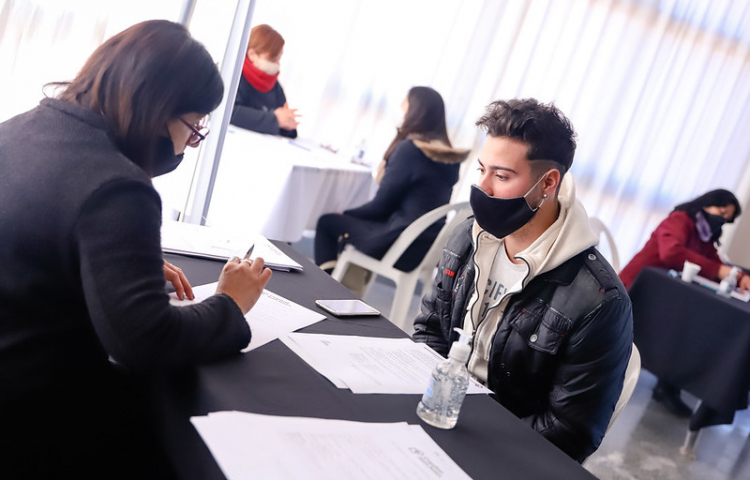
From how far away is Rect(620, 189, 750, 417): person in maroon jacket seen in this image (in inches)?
148

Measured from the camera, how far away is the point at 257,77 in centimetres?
365

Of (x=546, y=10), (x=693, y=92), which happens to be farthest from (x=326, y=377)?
(x=693, y=92)

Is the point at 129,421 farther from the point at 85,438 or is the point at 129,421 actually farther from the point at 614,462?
the point at 614,462

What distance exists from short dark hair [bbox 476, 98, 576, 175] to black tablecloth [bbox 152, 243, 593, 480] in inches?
24.9

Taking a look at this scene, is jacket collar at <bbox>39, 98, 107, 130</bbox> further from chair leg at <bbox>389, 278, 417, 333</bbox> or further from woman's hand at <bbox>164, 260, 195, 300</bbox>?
chair leg at <bbox>389, 278, 417, 333</bbox>

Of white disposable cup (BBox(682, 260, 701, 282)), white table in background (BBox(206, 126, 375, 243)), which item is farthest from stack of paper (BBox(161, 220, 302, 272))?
white disposable cup (BBox(682, 260, 701, 282))

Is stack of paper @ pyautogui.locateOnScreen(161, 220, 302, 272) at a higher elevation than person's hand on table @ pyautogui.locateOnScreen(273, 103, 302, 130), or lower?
lower

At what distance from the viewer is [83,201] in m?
0.87

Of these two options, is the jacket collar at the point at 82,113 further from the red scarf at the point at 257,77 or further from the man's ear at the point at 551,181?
the red scarf at the point at 257,77

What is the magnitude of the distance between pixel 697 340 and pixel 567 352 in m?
2.16

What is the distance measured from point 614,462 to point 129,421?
2.24 metres

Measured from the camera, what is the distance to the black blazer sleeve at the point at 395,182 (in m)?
3.11

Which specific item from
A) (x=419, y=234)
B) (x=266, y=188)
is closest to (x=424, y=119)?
(x=419, y=234)

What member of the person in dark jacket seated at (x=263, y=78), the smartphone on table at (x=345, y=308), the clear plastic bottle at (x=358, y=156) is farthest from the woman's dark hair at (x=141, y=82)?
the clear plastic bottle at (x=358, y=156)
